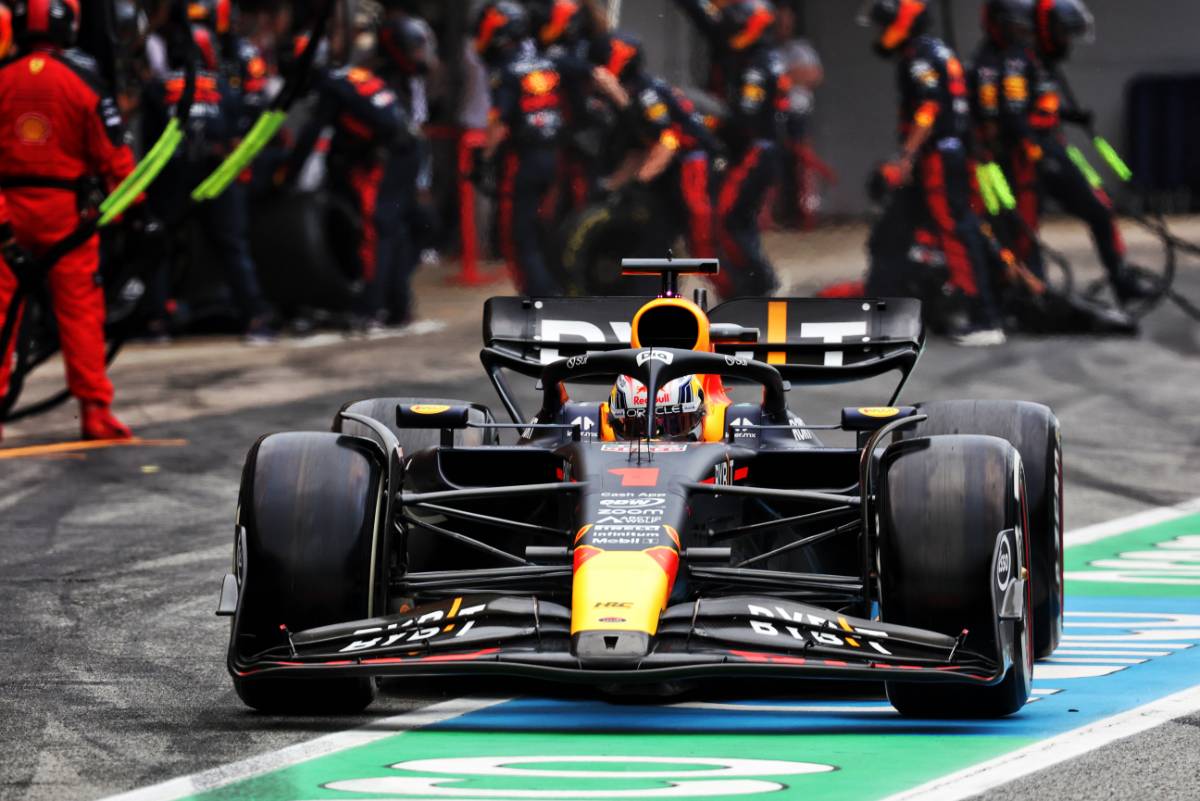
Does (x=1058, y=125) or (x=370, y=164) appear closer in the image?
(x=1058, y=125)

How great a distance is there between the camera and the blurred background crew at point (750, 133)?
747 inches

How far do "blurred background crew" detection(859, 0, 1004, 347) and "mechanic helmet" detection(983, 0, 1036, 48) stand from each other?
1.23 ft

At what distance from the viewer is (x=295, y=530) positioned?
20.0ft

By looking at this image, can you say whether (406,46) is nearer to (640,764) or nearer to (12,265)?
(12,265)

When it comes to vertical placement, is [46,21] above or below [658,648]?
above

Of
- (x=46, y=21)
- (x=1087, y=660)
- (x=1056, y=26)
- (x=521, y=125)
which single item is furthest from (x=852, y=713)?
(x=521, y=125)

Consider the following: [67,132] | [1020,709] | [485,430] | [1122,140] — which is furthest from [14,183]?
[1122,140]

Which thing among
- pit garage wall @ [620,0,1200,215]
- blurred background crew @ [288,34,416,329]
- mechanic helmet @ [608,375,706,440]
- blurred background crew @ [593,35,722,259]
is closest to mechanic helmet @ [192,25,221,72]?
blurred background crew @ [288,34,416,329]

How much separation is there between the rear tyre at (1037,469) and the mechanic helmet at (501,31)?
11.5 m

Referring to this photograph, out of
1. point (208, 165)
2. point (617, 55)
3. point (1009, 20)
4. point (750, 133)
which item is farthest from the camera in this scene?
point (750, 133)

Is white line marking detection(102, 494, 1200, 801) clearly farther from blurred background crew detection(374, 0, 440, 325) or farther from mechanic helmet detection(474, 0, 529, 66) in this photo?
mechanic helmet detection(474, 0, 529, 66)

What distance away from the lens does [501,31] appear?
18297 millimetres

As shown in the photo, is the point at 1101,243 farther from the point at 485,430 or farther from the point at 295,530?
the point at 295,530

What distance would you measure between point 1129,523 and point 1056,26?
8.40 metres
